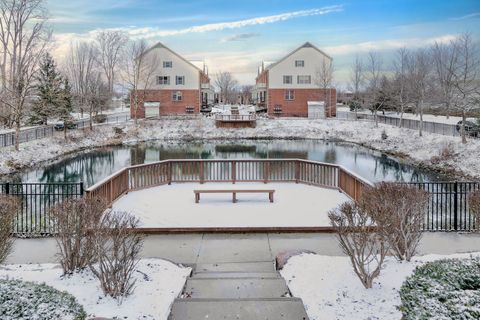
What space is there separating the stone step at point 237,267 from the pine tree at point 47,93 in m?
35.7

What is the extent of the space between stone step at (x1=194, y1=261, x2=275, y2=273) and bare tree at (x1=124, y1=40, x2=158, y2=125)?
48.4 meters

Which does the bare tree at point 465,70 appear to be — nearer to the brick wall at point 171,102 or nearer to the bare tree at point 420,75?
the bare tree at point 420,75

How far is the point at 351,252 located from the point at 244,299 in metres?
1.64

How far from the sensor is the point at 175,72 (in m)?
57.7

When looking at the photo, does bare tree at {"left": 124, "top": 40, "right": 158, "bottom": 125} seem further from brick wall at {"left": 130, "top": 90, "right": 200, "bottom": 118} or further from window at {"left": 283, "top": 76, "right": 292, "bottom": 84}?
window at {"left": 283, "top": 76, "right": 292, "bottom": 84}

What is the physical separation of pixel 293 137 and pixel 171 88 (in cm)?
1877

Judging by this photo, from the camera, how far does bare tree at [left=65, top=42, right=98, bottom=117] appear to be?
5581 cm

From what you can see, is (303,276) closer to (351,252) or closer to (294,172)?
(351,252)

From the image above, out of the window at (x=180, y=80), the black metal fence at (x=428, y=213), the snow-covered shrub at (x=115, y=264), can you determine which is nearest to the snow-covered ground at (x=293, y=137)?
the window at (x=180, y=80)

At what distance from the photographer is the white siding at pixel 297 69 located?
57.4 m

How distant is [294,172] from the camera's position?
17.1m

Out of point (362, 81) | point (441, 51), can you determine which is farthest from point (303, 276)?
point (362, 81)

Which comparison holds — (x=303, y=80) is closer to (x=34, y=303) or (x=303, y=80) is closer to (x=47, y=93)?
(x=47, y=93)

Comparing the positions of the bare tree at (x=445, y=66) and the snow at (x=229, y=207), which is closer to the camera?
the snow at (x=229, y=207)
